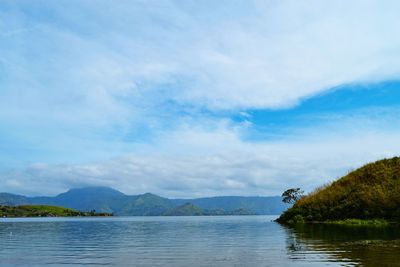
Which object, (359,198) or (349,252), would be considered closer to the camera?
(349,252)

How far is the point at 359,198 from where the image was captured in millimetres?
90312

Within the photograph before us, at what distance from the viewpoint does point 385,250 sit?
39.0 m

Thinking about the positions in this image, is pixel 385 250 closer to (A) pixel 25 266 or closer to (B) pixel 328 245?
(B) pixel 328 245

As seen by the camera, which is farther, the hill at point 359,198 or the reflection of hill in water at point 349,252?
the hill at point 359,198

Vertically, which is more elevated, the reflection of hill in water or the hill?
the hill

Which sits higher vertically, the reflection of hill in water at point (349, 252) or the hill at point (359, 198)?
the hill at point (359, 198)

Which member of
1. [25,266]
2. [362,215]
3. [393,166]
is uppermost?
[393,166]

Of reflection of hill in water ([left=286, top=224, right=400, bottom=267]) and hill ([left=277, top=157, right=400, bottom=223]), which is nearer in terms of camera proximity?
reflection of hill in water ([left=286, top=224, right=400, bottom=267])

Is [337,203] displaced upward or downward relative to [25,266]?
upward

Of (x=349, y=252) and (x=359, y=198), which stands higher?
(x=359, y=198)

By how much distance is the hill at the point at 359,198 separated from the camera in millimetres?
85125

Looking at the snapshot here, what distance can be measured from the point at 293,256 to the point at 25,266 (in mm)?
21477

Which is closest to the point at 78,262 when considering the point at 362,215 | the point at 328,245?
the point at 328,245

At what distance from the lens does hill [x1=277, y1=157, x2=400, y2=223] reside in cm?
8512
